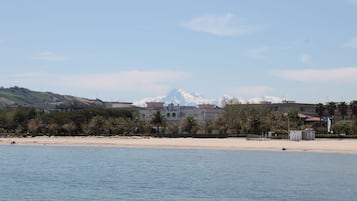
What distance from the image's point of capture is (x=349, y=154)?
257 feet

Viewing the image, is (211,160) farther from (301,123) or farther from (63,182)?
(301,123)

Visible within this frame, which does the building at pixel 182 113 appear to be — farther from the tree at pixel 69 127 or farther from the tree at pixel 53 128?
the tree at pixel 53 128

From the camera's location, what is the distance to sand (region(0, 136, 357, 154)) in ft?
285

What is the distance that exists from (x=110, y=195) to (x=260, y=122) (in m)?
84.5

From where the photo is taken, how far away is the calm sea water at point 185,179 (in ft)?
133

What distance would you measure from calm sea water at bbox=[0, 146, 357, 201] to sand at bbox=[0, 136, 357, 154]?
11.4 metres

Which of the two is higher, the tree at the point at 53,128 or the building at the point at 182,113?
the building at the point at 182,113

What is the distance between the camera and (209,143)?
10250cm

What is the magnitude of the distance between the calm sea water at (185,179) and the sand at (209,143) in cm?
1139

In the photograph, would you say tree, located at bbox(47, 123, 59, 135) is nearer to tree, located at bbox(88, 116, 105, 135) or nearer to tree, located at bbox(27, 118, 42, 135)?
tree, located at bbox(27, 118, 42, 135)

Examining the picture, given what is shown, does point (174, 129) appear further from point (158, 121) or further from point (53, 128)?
point (53, 128)

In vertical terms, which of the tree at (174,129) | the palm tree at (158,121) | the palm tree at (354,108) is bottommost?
the tree at (174,129)

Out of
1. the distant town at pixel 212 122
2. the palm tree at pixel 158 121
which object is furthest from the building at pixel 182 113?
the palm tree at pixel 158 121

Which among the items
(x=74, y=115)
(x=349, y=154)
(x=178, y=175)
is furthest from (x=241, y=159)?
(x=74, y=115)
